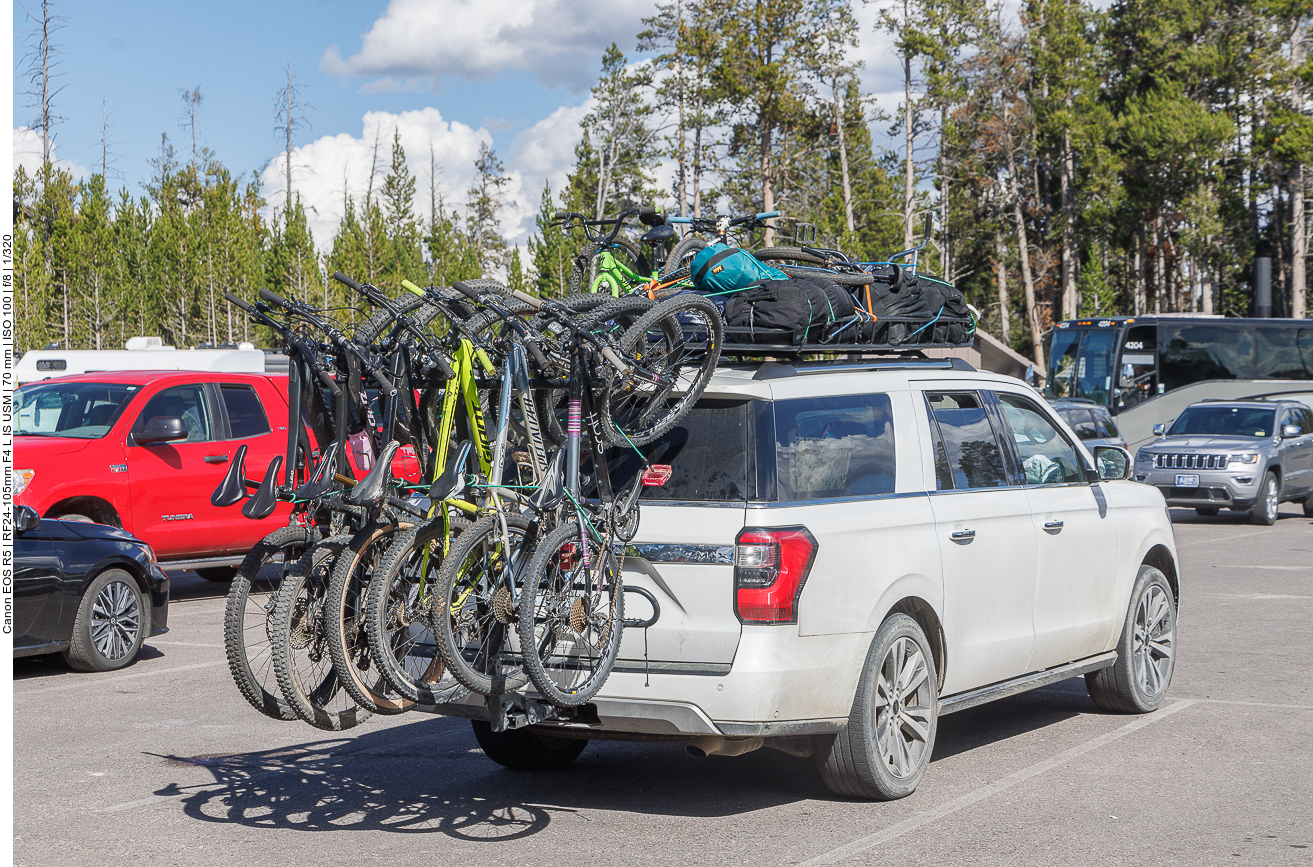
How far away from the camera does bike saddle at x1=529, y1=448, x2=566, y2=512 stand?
543 cm

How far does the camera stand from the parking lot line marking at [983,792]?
17.4 feet

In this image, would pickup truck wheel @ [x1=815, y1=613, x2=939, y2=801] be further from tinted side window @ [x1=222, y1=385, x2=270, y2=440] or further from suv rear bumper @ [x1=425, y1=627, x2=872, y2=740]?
tinted side window @ [x1=222, y1=385, x2=270, y2=440]

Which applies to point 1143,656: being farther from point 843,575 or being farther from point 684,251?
point 684,251

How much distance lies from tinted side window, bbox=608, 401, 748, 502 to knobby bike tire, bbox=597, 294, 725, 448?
9 cm

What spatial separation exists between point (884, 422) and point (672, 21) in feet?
183

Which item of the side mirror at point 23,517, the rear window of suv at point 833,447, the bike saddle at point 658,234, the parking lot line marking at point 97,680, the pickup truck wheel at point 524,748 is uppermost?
the bike saddle at point 658,234

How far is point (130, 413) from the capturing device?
1320 cm

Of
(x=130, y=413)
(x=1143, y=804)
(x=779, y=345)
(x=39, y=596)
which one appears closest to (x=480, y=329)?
(x=779, y=345)

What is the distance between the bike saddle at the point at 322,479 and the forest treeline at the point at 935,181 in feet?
130

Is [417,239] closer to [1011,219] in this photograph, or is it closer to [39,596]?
[1011,219]

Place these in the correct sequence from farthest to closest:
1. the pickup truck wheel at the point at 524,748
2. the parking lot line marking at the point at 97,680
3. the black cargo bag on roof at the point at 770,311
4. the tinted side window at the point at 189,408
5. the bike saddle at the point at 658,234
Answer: the tinted side window at the point at 189,408
the parking lot line marking at the point at 97,680
the bike saddle at the point at 658,234
the pickup truck wheel at the point at 524,748
the black cargo bag on roof at the point at 770,311

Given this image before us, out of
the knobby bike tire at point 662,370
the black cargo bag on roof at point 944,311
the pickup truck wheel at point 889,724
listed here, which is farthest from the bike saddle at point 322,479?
the black cargo bag on roof at point 944,311

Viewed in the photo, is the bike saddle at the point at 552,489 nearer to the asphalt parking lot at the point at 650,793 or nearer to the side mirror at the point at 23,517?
the asphalt parking lot at the point at 650,793

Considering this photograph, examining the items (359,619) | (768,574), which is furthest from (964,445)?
(359,619)
